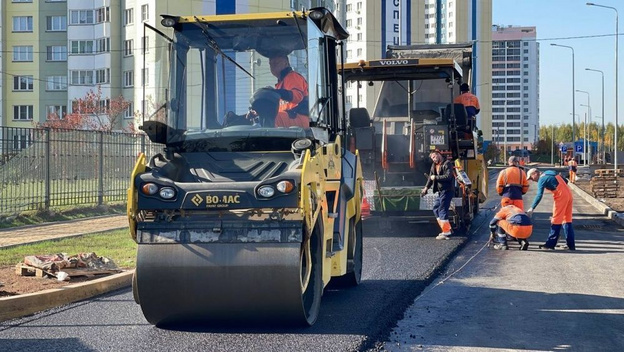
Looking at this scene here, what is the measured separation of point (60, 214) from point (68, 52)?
133 feet

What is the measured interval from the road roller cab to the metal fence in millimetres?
7911

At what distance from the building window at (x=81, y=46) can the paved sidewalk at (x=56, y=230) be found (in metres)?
39.2

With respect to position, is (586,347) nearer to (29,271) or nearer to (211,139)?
(211,139)

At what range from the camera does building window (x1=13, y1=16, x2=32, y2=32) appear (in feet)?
185

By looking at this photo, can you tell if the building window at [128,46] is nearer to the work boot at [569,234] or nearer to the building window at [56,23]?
the building window at [56,23]

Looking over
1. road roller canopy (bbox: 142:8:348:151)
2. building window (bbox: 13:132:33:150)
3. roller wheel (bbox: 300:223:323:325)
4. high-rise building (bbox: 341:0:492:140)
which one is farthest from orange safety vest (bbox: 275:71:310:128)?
high-rise building (bbox: 341:0:492:140)

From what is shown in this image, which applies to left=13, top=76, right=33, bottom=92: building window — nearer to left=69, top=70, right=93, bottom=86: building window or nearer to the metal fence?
left=69, top=70, right=93, bottom=86: building window

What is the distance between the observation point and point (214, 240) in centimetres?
656

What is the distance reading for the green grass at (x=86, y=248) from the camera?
426 inches

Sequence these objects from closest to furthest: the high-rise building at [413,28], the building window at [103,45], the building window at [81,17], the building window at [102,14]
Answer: the building window at [102,14], the building window at [103,45], the building window at [81,17], the high-rise building at [413,28]

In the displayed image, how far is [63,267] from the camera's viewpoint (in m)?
9.52

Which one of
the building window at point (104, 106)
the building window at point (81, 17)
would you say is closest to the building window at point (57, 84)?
the building window at point (81, 17)

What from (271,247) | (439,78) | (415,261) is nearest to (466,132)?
(439,78)

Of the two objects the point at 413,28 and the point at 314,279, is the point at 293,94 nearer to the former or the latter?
the point at 314,279
